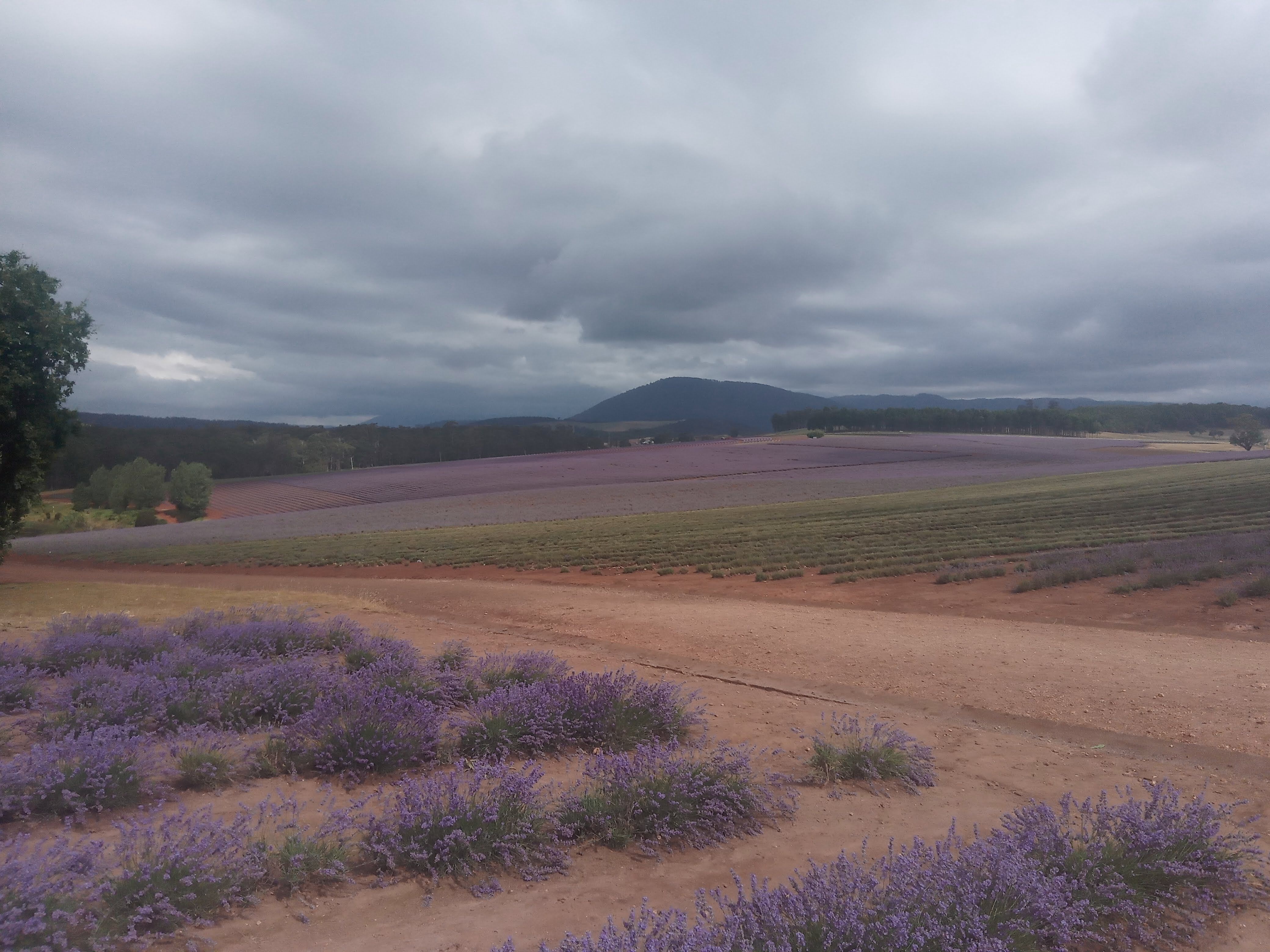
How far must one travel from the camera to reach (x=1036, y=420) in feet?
431

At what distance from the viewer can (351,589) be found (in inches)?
830

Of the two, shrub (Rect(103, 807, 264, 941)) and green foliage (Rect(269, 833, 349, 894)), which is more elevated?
shrub (Rect(103, 807, 264, 941))

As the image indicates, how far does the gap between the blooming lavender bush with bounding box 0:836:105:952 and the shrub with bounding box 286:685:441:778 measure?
77.1 inches

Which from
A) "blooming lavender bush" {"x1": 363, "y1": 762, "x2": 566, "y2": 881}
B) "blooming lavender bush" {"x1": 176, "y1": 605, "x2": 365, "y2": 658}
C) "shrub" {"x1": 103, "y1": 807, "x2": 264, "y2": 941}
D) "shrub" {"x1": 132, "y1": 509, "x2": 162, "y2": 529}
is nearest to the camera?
"shrub" {"x1": 103, "y1": 807, "x2": 264, "y2": 941}

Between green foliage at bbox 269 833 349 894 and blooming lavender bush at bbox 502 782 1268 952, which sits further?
green foliage at bbox 269 833 349 894

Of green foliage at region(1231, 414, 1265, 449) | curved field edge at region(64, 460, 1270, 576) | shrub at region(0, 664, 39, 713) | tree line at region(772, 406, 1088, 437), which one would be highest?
tree line at region(772, 406, 1088, 437)

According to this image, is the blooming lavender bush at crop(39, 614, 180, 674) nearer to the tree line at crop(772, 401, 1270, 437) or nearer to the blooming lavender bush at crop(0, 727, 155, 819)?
the blooming lavender bush at crop(0, 727, 155, 819)

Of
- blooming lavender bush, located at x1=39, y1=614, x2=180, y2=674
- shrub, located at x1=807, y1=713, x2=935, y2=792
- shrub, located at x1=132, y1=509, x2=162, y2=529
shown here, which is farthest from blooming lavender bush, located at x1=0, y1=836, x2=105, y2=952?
shrub, located at x1=132, y1=509, x2=162, y2=529

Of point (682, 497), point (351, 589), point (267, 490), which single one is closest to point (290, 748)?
point (351, 589)

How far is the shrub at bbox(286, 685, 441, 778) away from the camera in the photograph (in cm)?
590

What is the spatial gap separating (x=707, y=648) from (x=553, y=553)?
17575 mm

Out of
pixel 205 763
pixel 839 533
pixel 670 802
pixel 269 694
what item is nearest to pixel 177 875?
pixel 205 763

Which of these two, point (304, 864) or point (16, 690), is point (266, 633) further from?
point (304, 864)

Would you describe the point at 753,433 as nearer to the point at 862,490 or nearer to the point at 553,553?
the point at 862,490
